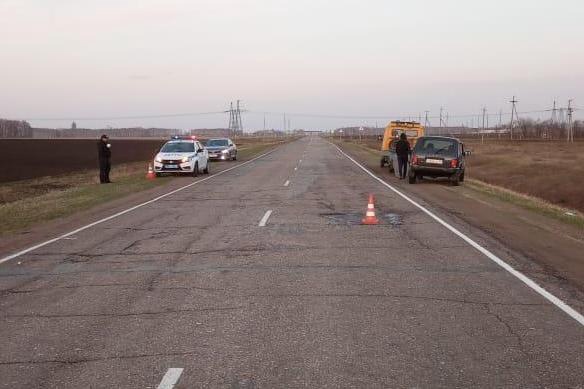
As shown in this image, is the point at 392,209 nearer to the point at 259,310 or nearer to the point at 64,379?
the point at 259,310

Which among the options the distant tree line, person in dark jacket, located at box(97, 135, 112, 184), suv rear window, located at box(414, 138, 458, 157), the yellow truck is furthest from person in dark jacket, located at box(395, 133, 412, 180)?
the distant tree line

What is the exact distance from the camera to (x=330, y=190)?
20.0 m

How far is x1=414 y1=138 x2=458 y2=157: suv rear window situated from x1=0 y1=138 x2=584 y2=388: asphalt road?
12.1m

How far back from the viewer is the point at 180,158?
86.9 ft

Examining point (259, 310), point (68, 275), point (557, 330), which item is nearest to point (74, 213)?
point (68, 275)

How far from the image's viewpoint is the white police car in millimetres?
26453

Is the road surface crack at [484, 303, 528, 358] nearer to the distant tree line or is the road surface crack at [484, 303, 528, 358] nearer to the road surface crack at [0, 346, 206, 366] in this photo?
the road surface crack at [0, 346, 206, 366]

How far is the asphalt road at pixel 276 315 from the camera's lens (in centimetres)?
456

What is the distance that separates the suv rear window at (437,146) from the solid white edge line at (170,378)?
19.3 metres

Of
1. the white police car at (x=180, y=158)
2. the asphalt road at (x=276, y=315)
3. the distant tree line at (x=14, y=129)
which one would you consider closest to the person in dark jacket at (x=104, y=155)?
the white police car at (x=180, y=158)

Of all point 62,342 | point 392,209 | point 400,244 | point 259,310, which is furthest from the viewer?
point 392,209

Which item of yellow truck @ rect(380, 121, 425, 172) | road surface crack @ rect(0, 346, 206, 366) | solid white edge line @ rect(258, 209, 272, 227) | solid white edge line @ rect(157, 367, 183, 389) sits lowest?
solid white edge line @ rect(258, 209, 272, 227)

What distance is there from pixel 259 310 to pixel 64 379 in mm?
2185

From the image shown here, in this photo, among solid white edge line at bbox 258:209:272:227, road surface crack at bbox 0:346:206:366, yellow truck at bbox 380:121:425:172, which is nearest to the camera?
road surface crack at bbox 0:346:206:366
